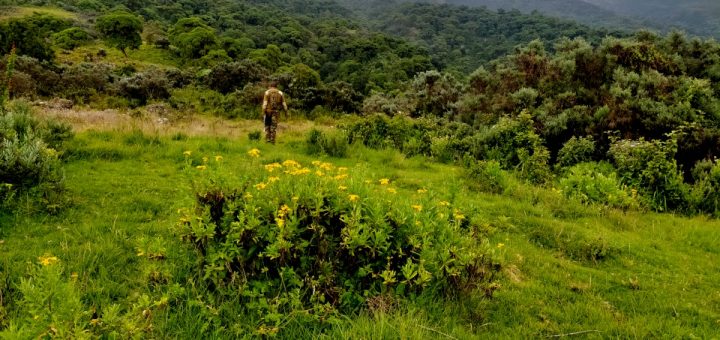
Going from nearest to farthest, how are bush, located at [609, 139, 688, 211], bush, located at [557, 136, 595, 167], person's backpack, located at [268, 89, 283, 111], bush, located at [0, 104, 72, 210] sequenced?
1. bush, located at [0, 104, 72, 210]
2. bush, located at [609, 139, 688, 211]
3. bush, located at [557, 136, 595, 167]
4. person's backpack, located at [268, 89, 283, 111]

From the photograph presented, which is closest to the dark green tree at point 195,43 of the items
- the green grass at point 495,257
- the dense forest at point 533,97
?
the dense forest at point 533,97

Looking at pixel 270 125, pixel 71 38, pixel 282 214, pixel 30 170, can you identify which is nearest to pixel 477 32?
pixel 71 38

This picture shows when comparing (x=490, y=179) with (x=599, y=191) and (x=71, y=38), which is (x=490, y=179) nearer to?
(x=599, y=191)

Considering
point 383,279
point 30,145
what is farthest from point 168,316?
point 30,145

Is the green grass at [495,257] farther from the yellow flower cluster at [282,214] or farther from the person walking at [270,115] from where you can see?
the person walking at [270,115]

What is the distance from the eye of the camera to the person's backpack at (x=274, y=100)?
46.5 ft

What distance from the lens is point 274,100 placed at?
1445cm

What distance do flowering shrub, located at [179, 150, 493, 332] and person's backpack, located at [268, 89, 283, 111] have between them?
370 inches

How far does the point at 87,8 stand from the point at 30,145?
95.0 metres

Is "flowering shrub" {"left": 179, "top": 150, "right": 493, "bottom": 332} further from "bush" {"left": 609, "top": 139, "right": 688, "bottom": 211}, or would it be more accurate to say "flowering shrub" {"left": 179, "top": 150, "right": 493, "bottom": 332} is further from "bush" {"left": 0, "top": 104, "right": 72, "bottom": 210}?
"bush" {"left": 609, "top": 139, "right": 688, "bottom": 211}

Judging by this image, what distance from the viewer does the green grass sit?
4230 millimetres

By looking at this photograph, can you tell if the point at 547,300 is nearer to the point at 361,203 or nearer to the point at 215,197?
the point at 361,203

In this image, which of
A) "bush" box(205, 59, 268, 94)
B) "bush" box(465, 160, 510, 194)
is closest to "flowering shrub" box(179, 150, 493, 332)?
"bush" box(465, 160, 510, 194)

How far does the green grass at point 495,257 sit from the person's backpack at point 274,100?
14.4ft
